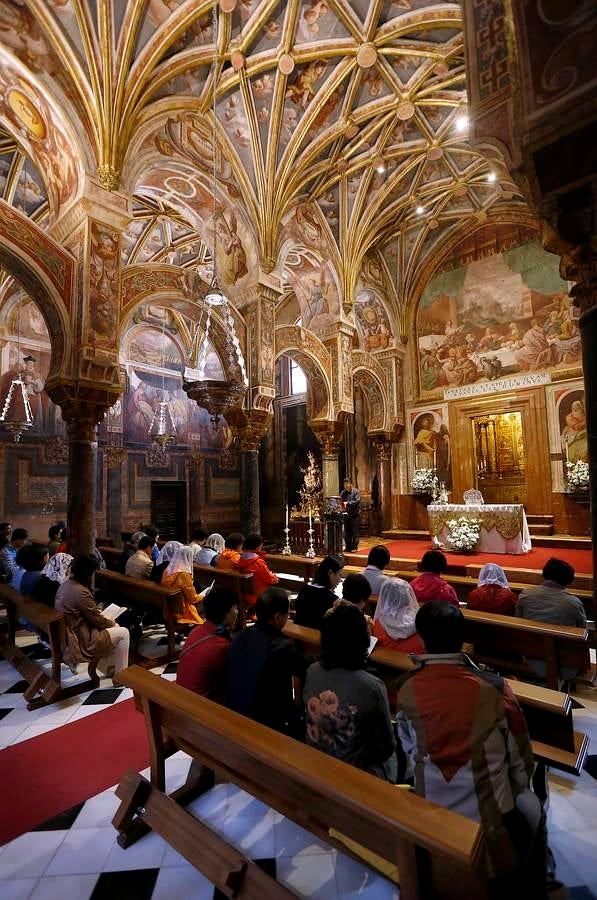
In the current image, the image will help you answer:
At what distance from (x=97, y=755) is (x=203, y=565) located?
149 inches

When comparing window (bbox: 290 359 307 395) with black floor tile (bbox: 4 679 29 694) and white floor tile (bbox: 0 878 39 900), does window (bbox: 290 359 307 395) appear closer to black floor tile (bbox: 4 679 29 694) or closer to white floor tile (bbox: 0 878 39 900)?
black floor tile (bbox: 4 679 29 694)

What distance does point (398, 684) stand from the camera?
2580 millimetres

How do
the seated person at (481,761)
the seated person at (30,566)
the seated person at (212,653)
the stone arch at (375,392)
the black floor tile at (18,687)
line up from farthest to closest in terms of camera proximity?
the stone arch at (375,392) < the seated person at (30,566) < the black floor tile at (18,687) < the seated person at (212,653) < the seated person at (481,761)

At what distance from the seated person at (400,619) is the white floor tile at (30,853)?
2.37m

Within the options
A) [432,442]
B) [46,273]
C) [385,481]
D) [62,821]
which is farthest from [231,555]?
[432,442]

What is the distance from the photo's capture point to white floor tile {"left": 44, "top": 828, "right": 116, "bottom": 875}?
7.95 ft

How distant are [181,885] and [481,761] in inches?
68.4

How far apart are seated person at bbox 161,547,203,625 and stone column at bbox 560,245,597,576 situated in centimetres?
440

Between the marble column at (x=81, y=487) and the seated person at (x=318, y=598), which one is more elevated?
the marble column at (x=81, y=487)

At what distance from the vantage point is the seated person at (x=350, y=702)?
2.12 meters

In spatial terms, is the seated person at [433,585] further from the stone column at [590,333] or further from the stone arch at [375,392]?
the stone arch at [375,392]

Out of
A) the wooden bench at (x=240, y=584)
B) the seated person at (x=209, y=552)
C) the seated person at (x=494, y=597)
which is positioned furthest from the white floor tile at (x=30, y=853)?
the seated person at (x=209, y=552)

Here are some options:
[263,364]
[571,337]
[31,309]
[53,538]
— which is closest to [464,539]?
[263,364]

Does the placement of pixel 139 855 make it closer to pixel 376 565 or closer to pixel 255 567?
pixel 376 565
